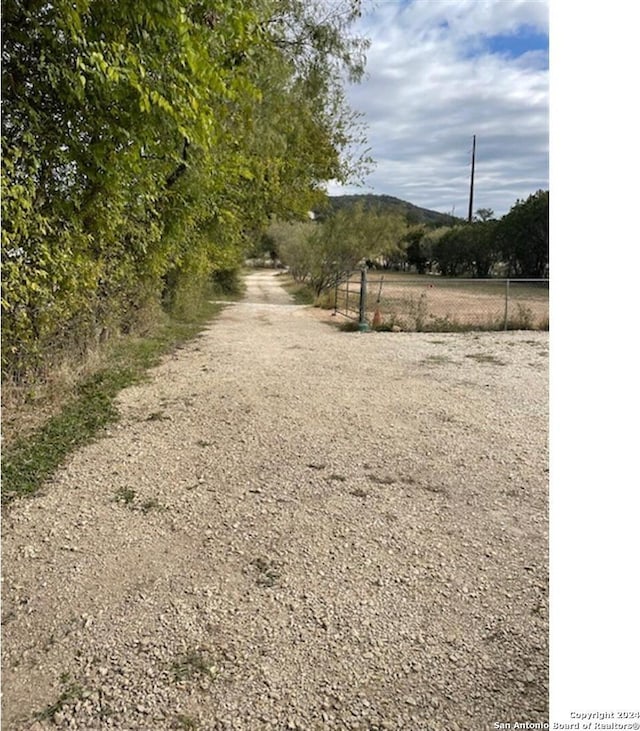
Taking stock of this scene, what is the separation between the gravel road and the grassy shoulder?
18cm

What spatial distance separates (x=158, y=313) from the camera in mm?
10211

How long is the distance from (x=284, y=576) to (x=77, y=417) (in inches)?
119

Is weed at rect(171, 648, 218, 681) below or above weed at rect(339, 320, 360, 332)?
below

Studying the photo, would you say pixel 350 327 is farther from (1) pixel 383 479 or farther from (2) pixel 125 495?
(2) pixel 125 495

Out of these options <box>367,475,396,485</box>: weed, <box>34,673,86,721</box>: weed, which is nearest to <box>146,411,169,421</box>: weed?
<box>367,475,396,485</box>: weed

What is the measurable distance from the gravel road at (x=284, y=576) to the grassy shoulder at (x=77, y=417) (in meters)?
0.18

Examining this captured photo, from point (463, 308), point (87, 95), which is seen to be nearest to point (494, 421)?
point (87, 95)

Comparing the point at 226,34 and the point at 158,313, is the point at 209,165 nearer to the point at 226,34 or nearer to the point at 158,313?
the point at 226,34

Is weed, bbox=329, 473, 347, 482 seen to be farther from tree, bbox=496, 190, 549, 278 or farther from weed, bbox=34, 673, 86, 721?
tree, bbox=496, 190, 549, 278

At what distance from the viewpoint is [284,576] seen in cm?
234

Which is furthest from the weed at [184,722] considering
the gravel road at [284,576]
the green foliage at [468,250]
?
the green foliage at [468,250]

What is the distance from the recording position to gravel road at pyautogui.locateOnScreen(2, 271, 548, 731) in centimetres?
169

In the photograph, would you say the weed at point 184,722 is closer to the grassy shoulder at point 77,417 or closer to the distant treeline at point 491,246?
the grassy shoulder at point 77,417

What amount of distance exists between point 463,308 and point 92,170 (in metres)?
14.0
